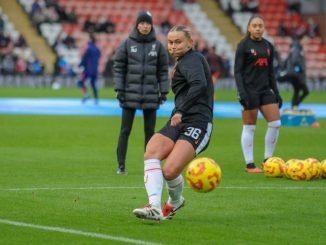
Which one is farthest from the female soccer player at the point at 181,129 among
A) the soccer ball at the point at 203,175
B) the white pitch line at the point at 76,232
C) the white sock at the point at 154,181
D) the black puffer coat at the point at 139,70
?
the black puffer coat at the point at 139,70

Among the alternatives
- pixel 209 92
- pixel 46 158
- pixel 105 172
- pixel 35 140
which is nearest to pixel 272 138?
pixel 105 172

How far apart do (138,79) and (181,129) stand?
15.4ft

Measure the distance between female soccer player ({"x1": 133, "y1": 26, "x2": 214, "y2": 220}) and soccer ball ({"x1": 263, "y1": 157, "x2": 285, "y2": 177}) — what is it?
13.1ft

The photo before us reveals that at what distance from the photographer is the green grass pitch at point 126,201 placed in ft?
32.1

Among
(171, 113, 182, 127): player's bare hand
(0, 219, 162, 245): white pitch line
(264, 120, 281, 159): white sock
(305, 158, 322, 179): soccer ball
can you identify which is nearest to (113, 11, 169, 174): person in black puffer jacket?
(264, 120, 281, 159): white sock

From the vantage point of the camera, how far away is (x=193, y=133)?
428 inches

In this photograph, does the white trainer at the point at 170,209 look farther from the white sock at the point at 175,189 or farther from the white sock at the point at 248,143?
the white sock at the point at 248,143

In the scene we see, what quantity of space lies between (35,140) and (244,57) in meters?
6.77

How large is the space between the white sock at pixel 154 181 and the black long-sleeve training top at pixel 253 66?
534 cm

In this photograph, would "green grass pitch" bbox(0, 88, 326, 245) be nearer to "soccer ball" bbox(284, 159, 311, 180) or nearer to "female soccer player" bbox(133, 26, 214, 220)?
"soccer ball" bbox(284, 159, 311, 180)

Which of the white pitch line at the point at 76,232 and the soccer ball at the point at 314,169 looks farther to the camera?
the soccer ball at the point at 314,169

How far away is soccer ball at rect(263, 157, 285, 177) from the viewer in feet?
48.9

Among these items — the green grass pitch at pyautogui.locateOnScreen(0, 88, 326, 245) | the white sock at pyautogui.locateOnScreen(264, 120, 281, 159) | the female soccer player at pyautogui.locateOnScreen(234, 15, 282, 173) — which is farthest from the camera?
the white sock at pyautogui.locateOnScreen(264, 120, 281, 159)

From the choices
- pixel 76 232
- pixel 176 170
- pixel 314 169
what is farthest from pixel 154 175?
pixel 314 169
